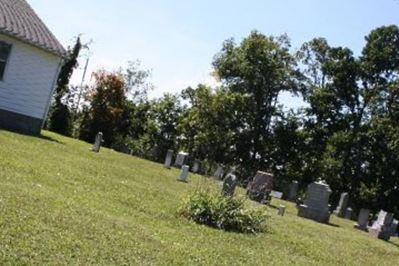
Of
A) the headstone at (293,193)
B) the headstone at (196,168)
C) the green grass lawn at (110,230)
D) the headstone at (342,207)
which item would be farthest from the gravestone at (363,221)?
the headstone at (196,168)

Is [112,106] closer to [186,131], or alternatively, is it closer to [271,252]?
[186,131]

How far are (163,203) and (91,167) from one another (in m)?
4.91

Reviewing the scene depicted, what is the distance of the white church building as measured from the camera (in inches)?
1112

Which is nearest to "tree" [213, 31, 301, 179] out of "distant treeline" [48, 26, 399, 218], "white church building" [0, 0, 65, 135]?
"distant treeline" [48, 26, 399, 218]

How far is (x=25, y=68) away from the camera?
Result: 2895 cm

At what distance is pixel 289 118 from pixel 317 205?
1036 inches

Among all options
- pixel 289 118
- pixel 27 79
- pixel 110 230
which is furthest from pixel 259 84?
pixel 110 230

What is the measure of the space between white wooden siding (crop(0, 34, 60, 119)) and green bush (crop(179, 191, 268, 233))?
14495 millimetres

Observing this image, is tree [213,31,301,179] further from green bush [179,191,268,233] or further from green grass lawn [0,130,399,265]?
green bush [179,191,268,233]

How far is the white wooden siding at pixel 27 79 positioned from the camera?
28406 mm

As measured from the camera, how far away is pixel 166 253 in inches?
421

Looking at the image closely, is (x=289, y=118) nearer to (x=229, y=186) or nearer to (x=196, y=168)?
(x=196, y=168)

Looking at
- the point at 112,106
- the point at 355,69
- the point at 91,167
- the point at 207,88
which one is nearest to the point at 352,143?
the point at 355,69

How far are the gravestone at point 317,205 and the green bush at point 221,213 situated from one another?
42.4 feet
